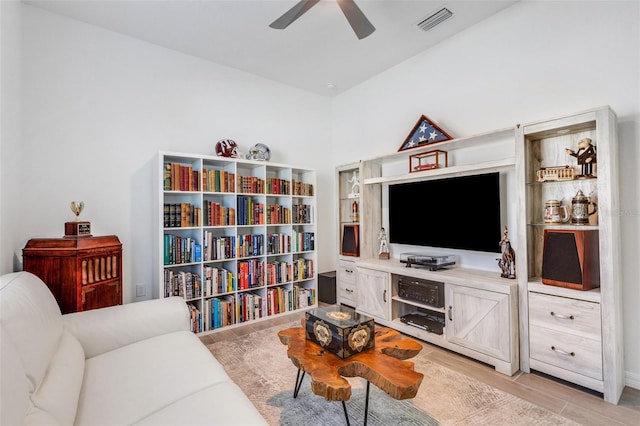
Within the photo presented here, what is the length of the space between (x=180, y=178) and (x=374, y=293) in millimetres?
2262

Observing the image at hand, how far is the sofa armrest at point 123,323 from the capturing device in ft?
5.60

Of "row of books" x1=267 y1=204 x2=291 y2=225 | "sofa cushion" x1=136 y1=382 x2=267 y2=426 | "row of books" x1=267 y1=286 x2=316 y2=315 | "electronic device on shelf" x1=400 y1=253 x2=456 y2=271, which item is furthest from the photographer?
"row of books" x1=267 y1=204 x2=291 y2=225

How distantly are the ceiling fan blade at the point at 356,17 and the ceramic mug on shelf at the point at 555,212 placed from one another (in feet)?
6.13

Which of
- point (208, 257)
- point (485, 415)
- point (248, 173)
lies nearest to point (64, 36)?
point (248, 173)

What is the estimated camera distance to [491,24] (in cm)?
275

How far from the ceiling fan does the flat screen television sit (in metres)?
1.54

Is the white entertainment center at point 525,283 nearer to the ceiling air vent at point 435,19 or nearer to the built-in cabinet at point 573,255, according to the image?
the built-in cabinet at point 573,255

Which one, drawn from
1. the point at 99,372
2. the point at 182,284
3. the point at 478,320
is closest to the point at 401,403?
the point at 478,320

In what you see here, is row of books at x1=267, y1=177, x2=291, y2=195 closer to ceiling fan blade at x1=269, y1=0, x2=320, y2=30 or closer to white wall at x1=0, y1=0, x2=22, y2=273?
ceiling fan blade at x1=269, y1=0, x2=320, y2=30

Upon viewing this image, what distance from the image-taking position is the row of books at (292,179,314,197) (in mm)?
3791

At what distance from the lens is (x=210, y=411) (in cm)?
117

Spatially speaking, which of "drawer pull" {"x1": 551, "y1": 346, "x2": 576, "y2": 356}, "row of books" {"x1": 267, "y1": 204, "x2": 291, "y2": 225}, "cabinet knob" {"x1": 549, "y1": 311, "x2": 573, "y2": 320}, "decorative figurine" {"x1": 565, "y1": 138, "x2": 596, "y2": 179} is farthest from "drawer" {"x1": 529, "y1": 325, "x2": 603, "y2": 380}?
"row of books" {"x1": 267, "y1": 204, "x2": 291, "y2": 225}

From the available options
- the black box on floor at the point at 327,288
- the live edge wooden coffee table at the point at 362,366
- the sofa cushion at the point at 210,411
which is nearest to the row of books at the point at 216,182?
the black box on floor at the point at 327,288

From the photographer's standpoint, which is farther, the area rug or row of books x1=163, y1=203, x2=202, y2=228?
row of books x1=163, y1=203, x2=202, y2=228
